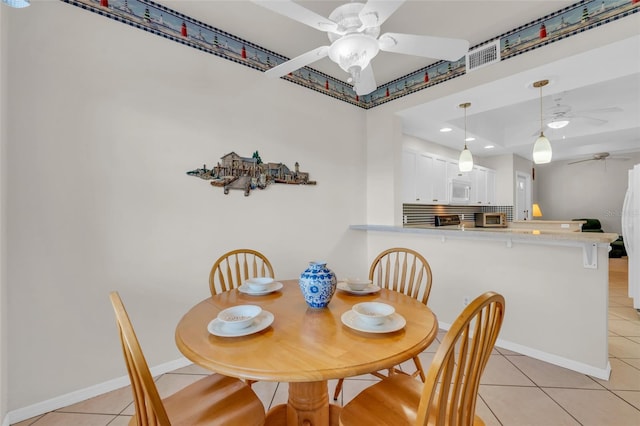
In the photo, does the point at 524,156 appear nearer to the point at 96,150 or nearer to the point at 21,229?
the point at 96,150

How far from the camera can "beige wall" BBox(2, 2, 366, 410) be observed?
1611 mm

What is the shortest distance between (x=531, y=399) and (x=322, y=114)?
2.96 m

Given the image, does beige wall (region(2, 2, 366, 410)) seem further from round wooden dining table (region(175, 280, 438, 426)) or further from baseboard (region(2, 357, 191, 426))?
round wooden dining table (region(175, 280, 438, 426))

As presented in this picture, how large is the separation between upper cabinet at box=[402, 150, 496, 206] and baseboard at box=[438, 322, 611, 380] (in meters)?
2.00

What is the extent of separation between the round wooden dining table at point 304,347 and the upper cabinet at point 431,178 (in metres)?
2.66

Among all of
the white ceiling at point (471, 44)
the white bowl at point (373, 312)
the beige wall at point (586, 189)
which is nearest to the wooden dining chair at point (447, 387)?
the white bowl at point (373, 312)

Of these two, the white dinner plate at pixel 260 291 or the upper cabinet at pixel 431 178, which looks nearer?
the white dinner plate at pixel 260 291

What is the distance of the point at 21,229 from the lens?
159 cm

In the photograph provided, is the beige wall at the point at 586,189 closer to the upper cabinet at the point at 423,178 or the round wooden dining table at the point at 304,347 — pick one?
the upper cabinet at the point at 423,178

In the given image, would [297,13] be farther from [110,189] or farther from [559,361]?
[559,361]

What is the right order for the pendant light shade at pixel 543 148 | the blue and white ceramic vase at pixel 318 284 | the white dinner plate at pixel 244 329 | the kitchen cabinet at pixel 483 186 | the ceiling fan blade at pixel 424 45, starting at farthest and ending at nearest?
the kitchen cabinet at pixel 483 186, the pendant light shade at pixel 543 148, the ceiling fan blade at pixel 424 45, the blue and white ceramic vase at pixel 318 284, the white dinner plate at pixel 244 329

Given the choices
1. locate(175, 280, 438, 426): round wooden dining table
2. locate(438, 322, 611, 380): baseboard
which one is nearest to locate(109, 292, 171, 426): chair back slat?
locate(175, 280, 438, 426): round wooden dining table

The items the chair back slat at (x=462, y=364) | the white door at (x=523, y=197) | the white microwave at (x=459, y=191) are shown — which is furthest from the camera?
the white door at (x=523, y=197)

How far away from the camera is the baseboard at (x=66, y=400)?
5.14 ft
